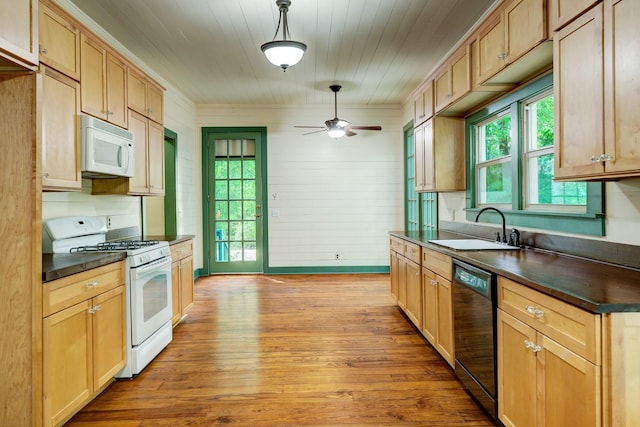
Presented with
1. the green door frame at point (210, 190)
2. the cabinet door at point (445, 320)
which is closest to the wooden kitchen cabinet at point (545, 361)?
the cabinet door at point (445, 320)

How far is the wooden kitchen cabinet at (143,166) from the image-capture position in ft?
11.2

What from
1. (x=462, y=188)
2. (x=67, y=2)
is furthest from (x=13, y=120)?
(x=462, y=188)

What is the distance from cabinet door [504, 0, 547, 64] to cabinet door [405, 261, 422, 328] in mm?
1835

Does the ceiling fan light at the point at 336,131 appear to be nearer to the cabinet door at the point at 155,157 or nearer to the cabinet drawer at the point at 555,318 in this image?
the cabinet door at the point at 155,157

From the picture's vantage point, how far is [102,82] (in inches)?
118

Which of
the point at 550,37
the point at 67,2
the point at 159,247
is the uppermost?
the point at 67,2

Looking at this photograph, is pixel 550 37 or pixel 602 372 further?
pixel 550 37

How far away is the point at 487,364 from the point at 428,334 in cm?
106

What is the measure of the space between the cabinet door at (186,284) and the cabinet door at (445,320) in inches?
96.9

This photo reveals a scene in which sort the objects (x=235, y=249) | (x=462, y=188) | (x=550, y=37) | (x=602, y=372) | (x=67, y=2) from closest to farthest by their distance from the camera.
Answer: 1. (x=602, y=372)
2. (x=550, y=37)
3. (x=67, y=2)
4. (x=462, y=188)
5. (x=235, y=249)

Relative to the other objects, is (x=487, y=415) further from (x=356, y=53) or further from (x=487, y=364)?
(x=356, y=53)

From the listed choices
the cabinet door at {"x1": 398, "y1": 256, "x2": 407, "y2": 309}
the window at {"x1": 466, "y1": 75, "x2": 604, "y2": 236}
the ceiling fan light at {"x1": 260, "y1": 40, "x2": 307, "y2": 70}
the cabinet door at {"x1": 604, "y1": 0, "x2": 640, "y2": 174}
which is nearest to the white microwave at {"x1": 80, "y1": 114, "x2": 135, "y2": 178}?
the ceiling fan light at {"x1": 260, "y1": 40, "x2": 307, "y2": 70}

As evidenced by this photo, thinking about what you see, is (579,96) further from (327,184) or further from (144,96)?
(327,184)

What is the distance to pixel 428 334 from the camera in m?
3.15
